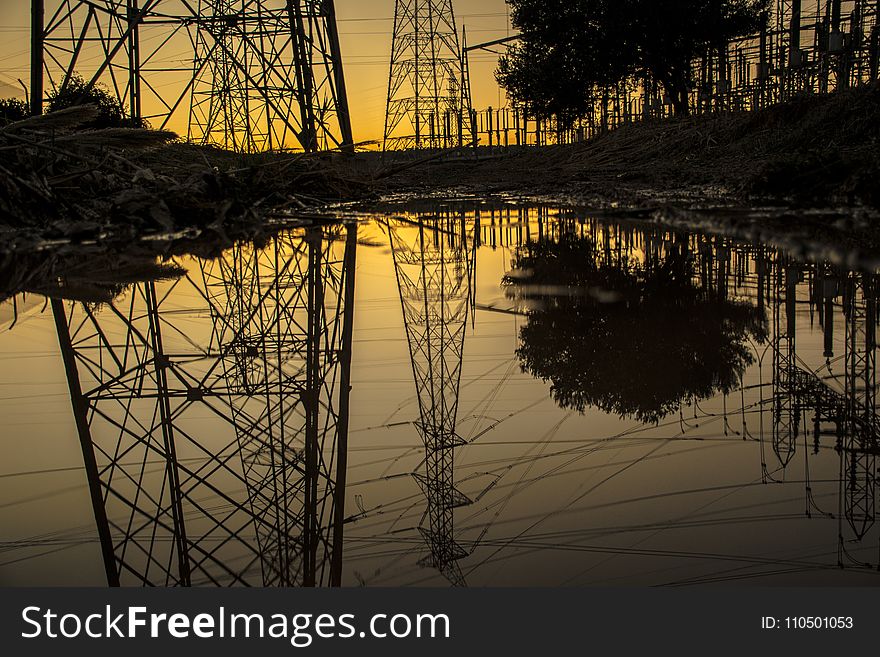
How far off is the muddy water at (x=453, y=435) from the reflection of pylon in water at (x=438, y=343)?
1cm

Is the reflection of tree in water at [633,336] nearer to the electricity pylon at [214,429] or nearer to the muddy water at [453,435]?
the muddy water at [453,435]

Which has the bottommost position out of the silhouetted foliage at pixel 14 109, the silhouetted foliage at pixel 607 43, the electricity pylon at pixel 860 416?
the electricity pylon at pixel 860 416

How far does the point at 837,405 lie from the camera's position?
300 cm

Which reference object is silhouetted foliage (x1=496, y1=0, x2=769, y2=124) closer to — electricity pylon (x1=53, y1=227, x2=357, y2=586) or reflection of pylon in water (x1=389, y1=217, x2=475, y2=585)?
reflection of pylon in water (x1=389, y1=217, x2=475, y2=585)

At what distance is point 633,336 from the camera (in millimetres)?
3914

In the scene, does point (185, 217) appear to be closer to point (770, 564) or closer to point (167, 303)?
point (167, 303)

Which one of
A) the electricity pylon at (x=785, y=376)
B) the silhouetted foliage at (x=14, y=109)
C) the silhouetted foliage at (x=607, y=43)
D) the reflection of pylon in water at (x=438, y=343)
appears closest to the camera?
the reflection of pylon in water at (x=438, y=343)

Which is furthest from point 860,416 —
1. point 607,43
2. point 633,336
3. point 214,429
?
point 607,43

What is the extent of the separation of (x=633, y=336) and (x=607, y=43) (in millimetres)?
30272

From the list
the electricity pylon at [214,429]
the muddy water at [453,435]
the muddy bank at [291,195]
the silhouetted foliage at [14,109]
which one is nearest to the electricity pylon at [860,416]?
the muddy water at [453,435]

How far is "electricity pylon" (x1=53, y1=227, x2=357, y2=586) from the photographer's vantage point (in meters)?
2.25

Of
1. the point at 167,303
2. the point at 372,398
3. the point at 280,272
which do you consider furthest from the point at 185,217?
the point at 372,398

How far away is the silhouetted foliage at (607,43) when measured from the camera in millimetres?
31031

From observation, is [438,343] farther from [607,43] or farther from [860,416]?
[607,43]
